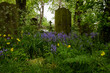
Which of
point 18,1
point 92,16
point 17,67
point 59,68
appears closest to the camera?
point 59,68

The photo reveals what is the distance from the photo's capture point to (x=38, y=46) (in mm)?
4520

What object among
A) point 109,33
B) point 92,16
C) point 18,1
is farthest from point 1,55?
point 18,1

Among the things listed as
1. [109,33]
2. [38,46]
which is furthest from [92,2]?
[38,46]

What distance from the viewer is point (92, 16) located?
4500 millimetres

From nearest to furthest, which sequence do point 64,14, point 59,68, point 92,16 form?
point 59,68 → point 92,16 → point 64,14

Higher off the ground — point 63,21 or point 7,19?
point 7,19

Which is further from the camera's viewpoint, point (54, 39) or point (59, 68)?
point (54, 39)

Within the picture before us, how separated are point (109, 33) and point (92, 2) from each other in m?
1.32

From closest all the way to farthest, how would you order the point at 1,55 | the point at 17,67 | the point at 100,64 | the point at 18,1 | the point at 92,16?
the point at 100,64 → the point at 17,67 → the point at 1,55 → the point at 92,16 → the point at 18,1

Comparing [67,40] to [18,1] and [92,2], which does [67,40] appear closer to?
[92,2]

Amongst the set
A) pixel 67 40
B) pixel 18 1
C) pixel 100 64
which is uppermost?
pixel 18 1

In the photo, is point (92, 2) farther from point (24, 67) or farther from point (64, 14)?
point (24, 67)

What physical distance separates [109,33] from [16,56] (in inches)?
135

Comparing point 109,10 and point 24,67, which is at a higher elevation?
point 109,10
